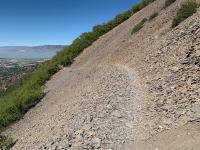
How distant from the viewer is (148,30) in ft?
81.9

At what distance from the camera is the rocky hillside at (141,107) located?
1030 cm

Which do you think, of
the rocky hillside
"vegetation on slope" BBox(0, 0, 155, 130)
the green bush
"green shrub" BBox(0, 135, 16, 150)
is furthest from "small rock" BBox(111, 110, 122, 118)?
"vegetation on slope" BBox(0, 0, 155, 130)

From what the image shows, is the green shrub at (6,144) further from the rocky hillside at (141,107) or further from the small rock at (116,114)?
the small rock at (116,114)

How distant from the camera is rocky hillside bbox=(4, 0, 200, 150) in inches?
405

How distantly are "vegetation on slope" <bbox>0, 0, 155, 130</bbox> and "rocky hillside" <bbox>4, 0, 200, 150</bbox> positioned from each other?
160 centimetres

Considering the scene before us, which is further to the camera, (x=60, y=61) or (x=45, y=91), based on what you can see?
(x=60, y=61)

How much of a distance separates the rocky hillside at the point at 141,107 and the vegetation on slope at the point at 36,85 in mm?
1602

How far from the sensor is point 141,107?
12703 millimetres

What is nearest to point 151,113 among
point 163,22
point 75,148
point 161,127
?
point 161,127

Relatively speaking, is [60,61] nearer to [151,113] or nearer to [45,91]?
[45,91]

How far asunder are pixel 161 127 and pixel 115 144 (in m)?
1.58

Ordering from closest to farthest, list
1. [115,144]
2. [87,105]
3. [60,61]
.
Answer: [115,144], [87,105], [60,61]

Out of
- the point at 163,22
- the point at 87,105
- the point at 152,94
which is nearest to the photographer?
the point at 152,94

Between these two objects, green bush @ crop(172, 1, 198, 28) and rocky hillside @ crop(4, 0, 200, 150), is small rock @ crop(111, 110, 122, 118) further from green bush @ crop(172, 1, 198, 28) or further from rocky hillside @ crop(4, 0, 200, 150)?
green bush @ crop(172, 1, 198, 28)
